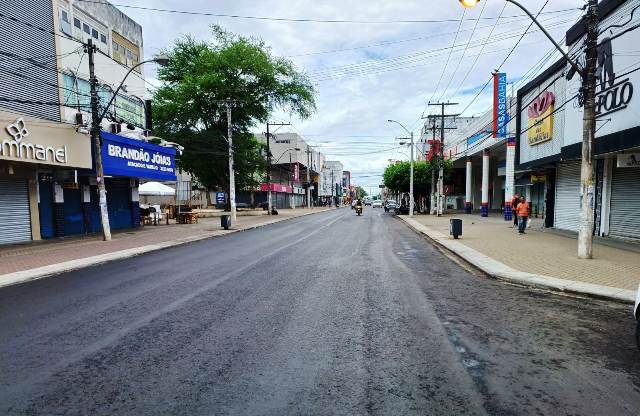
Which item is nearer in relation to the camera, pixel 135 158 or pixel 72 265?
pixel 72 265

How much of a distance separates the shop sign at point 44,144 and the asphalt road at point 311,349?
8954mm

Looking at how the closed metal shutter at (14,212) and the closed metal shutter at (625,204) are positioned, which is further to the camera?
the closed metal shutter at (14,212)

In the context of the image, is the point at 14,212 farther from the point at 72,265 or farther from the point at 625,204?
the point at 625,204

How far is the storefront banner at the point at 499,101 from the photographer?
27.4 metres

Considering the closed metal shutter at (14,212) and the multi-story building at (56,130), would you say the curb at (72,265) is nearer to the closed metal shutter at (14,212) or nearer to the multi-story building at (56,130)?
the multi-story building at (56,130)

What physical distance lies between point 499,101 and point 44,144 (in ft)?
84.5

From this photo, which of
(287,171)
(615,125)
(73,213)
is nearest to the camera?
(615,125)

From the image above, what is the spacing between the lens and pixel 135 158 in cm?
2317

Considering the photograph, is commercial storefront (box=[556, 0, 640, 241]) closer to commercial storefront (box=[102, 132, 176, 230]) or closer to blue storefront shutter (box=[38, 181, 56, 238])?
commercial storefront (box=[102, 132, 176, 230])

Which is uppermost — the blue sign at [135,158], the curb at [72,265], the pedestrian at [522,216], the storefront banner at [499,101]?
the storefront banner at [499,101]

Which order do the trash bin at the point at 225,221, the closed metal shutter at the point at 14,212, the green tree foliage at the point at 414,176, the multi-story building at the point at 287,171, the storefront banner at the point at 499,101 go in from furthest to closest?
1. the multi-story building at the point at 287,171
2. the green tree foliage at the point at 414,176
3. the storefront banner at the point at 499,101
4. the trash bin at the point at 225,221
5. the closed metal shutter at the point at 14,212

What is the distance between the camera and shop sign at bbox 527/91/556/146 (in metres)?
21.2

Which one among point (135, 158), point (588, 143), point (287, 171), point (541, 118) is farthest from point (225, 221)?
point (287, 171)

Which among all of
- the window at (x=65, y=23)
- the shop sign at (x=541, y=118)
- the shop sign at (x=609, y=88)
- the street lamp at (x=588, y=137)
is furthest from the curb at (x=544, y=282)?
the window at (x=65, y=23)
